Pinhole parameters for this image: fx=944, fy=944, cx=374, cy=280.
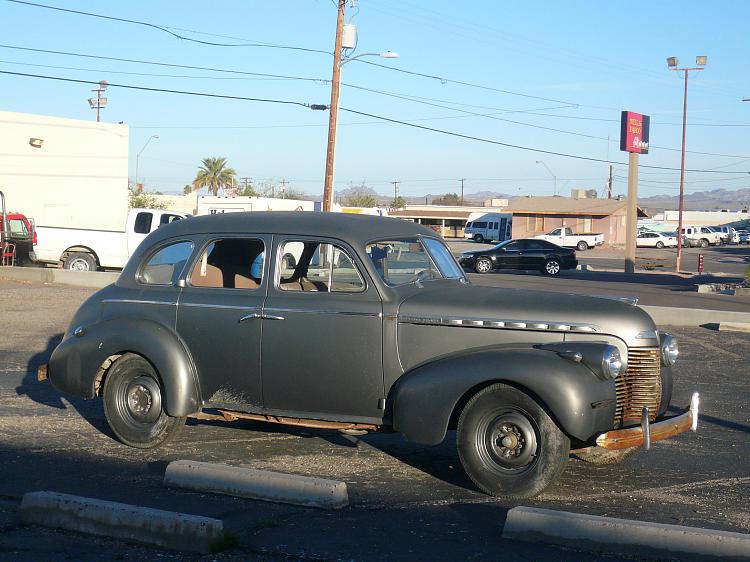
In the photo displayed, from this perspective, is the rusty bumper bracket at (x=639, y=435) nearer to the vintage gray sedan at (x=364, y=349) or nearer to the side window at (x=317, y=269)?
the vintage gray sedan at (x=364, y=349)

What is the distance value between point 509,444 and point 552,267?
110ft

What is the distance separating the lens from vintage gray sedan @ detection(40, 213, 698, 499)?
636 centimetres

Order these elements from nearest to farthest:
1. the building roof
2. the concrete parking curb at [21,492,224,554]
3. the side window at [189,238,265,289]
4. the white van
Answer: the concrete parking curb at [21,492,224,554] < the side window at [189,238,265,289] < the building roof < the white van

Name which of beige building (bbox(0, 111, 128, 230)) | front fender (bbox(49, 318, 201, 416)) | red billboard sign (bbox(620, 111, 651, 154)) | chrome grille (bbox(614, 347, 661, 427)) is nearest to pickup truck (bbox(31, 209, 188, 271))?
beige building (bbox(0, 111, 128, 230))

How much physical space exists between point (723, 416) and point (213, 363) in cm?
529

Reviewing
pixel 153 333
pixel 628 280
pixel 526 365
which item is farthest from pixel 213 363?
pixel 628 280

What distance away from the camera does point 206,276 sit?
7773 mm

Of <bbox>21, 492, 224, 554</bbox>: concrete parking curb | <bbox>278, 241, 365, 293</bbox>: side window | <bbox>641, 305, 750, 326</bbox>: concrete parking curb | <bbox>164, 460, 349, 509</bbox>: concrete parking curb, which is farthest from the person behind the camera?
<bbox>641, 305, 750, 326</bbox>: concrete parking curb

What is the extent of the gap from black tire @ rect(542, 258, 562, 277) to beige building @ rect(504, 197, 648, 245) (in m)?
36.4

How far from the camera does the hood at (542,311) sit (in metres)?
6.47

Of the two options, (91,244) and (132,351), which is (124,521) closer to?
(132,351)

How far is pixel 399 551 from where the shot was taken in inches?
208

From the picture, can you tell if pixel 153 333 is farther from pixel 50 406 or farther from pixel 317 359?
pixel 50 406

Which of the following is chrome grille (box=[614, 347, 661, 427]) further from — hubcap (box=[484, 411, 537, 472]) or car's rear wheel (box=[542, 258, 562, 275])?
car's rear wheel (box=[542, 258, 562, 275])
